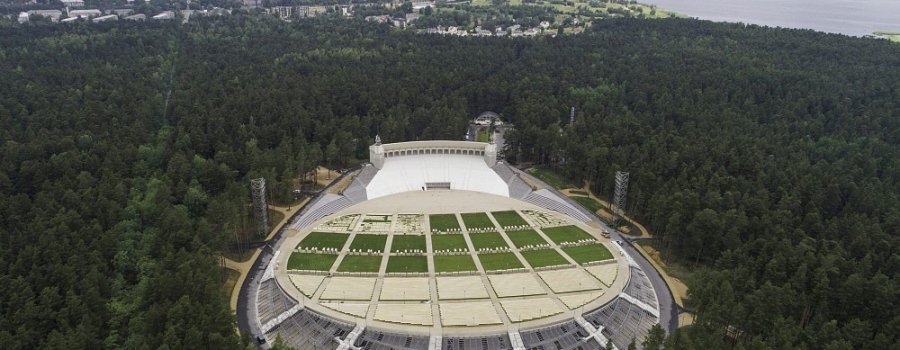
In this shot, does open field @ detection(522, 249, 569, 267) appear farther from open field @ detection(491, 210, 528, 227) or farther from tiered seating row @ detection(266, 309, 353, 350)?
A: tiered seating row @ detection(266, 309, 353, 350)

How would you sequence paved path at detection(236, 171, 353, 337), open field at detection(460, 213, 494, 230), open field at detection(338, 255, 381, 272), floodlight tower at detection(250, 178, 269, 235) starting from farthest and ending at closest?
1. open field at detection(460, 213, 494, 230)
2. floodlight tower at detection(250, 178, 269, 235)
3. open field at detection(338, 255, 381, 272)
4. paved path at detection(236, 171, 353, 337)

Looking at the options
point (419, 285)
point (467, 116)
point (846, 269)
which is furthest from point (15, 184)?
point (846, 269)

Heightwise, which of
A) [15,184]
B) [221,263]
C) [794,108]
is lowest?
[221,263]

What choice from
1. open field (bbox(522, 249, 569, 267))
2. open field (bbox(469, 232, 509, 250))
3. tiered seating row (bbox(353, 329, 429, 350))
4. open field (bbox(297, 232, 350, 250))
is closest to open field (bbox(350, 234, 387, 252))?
open field (bbox(297, 232, 350, 250))

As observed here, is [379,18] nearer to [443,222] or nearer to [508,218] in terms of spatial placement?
[508,218]

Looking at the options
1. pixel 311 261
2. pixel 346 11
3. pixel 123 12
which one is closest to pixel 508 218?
pixel 311 261

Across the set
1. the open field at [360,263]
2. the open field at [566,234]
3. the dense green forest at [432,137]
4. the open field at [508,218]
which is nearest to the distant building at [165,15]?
the dense green forest at [432,137]

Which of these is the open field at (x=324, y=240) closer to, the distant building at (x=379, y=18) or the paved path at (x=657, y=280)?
the paved path at (x=657, y=280)

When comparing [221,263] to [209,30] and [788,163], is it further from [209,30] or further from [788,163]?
[209,30]
